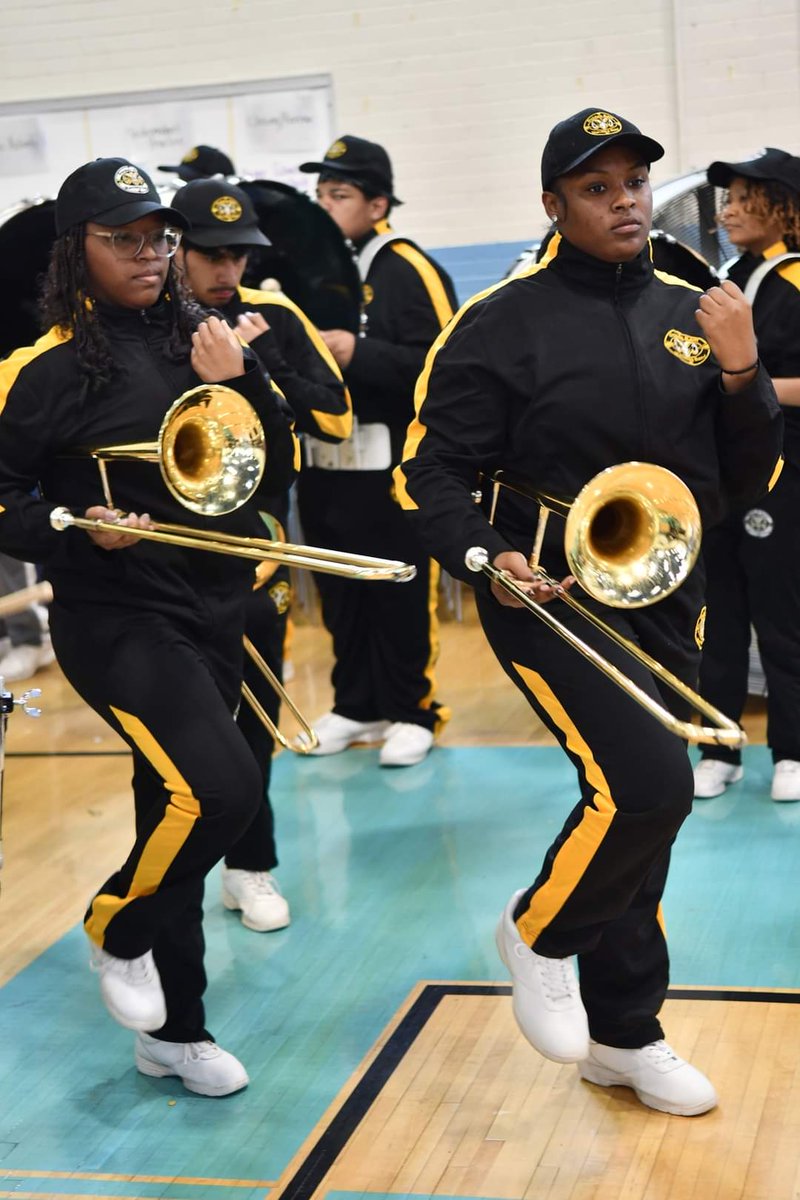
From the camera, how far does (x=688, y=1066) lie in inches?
125

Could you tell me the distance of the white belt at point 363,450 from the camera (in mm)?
5797

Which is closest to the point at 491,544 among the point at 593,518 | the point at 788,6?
the point at 593,518

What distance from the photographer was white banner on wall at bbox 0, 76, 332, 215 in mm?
9172

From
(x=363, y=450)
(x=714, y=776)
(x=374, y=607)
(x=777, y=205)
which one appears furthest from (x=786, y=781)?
(x=363, y=450)

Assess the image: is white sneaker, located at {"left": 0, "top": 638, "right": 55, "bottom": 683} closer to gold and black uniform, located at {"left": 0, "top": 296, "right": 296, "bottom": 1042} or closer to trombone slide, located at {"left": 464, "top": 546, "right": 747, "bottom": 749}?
gold and black uniform, located at {"left": 0, "top": 296, "right": 296, "bottom": 1042}

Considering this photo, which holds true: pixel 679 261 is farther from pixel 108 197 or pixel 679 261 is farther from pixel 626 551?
pixel 626 551

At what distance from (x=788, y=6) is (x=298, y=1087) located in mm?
6827

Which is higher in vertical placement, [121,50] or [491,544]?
[121,50]

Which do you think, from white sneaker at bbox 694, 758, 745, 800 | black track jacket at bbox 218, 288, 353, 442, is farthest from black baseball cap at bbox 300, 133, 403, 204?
white sneaker at bbox 694, 758, 745, 800

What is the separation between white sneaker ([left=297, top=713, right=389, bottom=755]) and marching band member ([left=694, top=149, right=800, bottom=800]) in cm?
143

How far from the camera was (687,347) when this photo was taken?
3.06 metres

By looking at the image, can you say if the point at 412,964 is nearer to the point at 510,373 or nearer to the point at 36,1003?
the point at 36,1003

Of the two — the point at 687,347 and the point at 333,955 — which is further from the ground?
the point at 687,347

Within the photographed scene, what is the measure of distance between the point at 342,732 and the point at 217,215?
7.71 ft
